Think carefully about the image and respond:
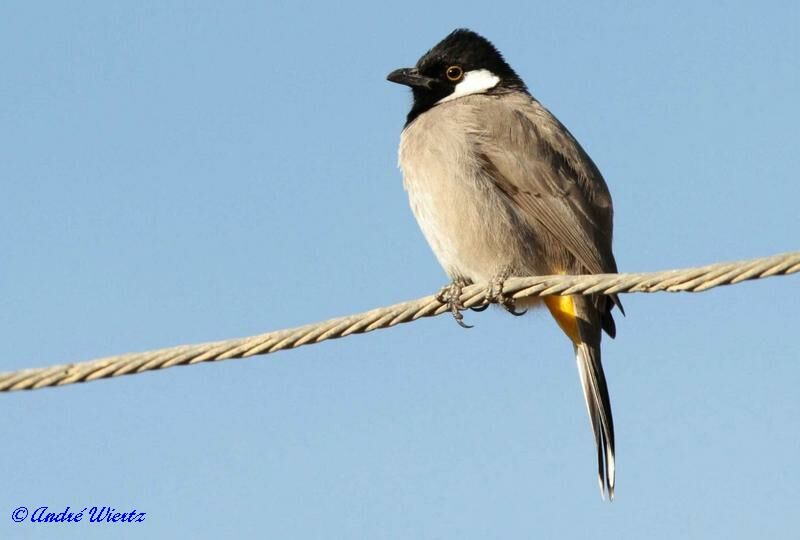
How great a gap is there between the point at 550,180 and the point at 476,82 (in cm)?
142

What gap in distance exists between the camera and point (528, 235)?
7145 mm

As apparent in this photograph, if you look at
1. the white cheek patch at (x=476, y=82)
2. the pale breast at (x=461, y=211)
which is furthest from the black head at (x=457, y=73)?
the pale breast at (x=461, y=211)

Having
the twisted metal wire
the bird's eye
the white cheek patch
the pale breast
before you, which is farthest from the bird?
the twisted metal wire

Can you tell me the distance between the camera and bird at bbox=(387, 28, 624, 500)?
7.08 meters

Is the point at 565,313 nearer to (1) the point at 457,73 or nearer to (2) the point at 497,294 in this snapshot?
(2) the point at 497,294

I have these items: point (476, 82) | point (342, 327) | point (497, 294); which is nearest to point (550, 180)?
point (476, 82)

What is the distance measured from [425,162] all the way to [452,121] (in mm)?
403

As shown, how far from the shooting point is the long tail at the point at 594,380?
7.23 m

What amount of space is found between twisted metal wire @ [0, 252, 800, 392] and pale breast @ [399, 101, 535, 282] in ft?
6.20

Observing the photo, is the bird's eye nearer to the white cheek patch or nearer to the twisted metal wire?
the white cheek patch

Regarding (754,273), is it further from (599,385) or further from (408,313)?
(599,385)

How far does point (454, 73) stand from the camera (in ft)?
27.8

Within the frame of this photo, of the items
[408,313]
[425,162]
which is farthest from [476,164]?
[408,313]

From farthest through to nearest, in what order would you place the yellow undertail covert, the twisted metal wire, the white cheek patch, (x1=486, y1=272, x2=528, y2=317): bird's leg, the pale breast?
the white cheek patch < the yellow undertail covert < the pale breast < (x1=486, y1=272, x2=528, y2=317): bird's leg < the twisted metal wire
